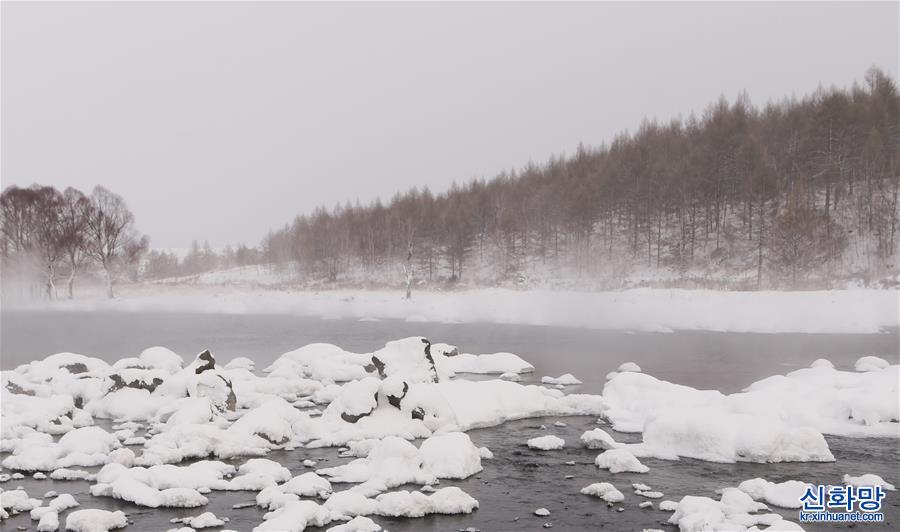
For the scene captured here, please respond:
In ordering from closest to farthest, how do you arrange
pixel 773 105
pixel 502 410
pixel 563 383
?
pixel 502 410, pixel 563 383, pixel 773 105

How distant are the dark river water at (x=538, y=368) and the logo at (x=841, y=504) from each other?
163 millimetres

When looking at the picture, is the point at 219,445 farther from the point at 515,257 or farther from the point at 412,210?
the point at 412,210


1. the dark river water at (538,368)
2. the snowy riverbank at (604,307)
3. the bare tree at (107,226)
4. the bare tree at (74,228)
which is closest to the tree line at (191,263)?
the bare tree at (74,228)

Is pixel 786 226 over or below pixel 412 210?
below

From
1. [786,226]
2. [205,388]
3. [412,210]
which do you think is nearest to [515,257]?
[412,210]

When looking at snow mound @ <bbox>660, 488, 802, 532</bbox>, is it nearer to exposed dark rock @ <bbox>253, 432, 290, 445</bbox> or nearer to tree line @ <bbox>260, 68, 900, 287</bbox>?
exposed dark rock @ <bbox>253, 432, 290, 445</bbox>

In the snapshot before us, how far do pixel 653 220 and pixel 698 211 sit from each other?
4237 millimetres

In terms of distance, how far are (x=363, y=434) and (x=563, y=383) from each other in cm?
710

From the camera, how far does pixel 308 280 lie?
7681 centimetres

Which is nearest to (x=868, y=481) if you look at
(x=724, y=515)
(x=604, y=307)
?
(x=724, y=515)

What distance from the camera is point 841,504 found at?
830 cm

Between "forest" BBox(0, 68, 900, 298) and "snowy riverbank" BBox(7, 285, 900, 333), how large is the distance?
17.5 ft

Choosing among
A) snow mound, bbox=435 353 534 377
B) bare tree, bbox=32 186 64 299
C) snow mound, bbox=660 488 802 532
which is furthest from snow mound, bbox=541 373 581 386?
bare tree, bbox=32 186 64 299

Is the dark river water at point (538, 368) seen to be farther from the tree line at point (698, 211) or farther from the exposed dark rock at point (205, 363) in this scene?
the tree line at point (698, 211)
